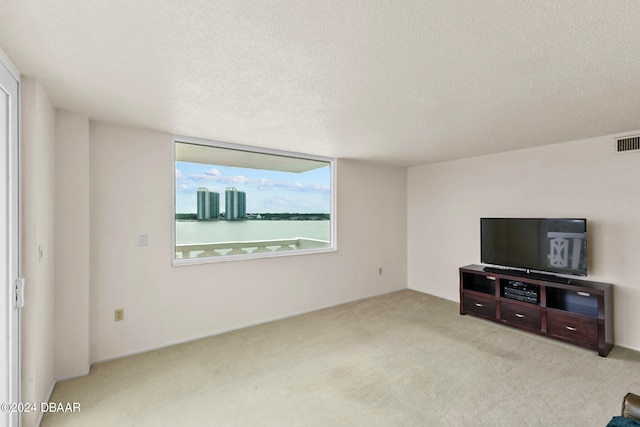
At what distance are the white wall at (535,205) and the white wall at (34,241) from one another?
4.84 meters

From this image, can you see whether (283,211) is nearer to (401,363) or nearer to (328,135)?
(328,135)

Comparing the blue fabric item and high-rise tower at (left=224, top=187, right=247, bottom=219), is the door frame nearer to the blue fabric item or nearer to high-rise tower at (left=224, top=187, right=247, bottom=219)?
high-rise tower at (left=224, top=187, right=247, bottom=219)

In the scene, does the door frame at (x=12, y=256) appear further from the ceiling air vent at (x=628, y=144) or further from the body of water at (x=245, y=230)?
the ceiling air vent at (x=628, y=144)

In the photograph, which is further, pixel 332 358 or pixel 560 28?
pixel 332 358

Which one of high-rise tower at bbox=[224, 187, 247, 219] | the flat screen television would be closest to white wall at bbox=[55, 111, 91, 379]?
high-rise tower at bbox=[224, 187, 247, 219]

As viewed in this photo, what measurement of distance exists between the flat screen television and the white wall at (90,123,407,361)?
237 centimetres

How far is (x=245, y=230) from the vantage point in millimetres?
3844

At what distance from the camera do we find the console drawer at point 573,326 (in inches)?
117

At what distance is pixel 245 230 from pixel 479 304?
10.5 ft

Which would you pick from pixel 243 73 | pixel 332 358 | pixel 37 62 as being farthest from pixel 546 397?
pixel 37 62

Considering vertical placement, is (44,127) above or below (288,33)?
below

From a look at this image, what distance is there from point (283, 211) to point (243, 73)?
2.53 metres

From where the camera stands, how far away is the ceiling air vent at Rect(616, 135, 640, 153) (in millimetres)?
3037

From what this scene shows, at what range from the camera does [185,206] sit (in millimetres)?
3379
